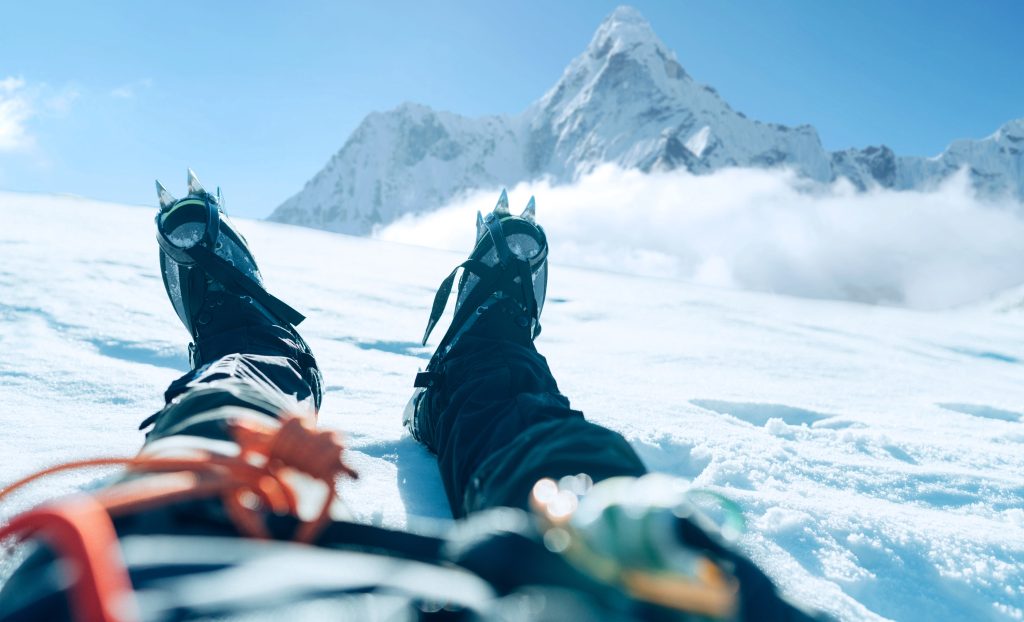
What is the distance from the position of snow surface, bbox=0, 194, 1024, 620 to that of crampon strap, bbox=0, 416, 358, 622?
220 millimetres

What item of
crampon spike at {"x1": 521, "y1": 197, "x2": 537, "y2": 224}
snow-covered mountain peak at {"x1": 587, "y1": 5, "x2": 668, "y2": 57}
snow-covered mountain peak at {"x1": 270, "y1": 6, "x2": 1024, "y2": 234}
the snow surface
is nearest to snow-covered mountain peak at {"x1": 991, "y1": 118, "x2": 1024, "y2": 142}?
snow-covered mountain peak at {"x1": 270, "y1": 6, "x2": 1024, "y2": 234}

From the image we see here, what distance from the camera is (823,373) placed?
2408 millimetres

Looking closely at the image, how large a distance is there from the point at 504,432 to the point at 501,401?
0.13 metres

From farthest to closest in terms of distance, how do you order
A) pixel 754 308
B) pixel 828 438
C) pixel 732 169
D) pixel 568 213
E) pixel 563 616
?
pixel 568 213, pixel 732 169, pixel 754 308, pixel 828 438, pixel 563 616

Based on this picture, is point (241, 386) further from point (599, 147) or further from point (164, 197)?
point (599, 147)

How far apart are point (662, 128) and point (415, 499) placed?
115 meters

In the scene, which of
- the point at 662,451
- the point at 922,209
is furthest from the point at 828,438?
the point at 922,209

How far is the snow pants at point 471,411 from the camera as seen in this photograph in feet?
2.43

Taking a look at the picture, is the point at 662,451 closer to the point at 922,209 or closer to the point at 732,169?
the point at 732,169

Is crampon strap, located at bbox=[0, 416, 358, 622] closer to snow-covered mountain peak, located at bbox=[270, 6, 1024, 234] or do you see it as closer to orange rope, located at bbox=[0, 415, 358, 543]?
orange rope, located at bbox=[0, 415, 358, 543]

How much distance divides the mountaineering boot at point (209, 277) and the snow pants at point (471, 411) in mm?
124

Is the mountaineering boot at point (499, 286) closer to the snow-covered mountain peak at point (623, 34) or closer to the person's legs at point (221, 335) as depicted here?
the person's legs at point (221, 335)

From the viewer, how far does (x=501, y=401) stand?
3.56 ft

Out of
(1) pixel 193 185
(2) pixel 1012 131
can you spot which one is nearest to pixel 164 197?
(1) pixel 193 185
